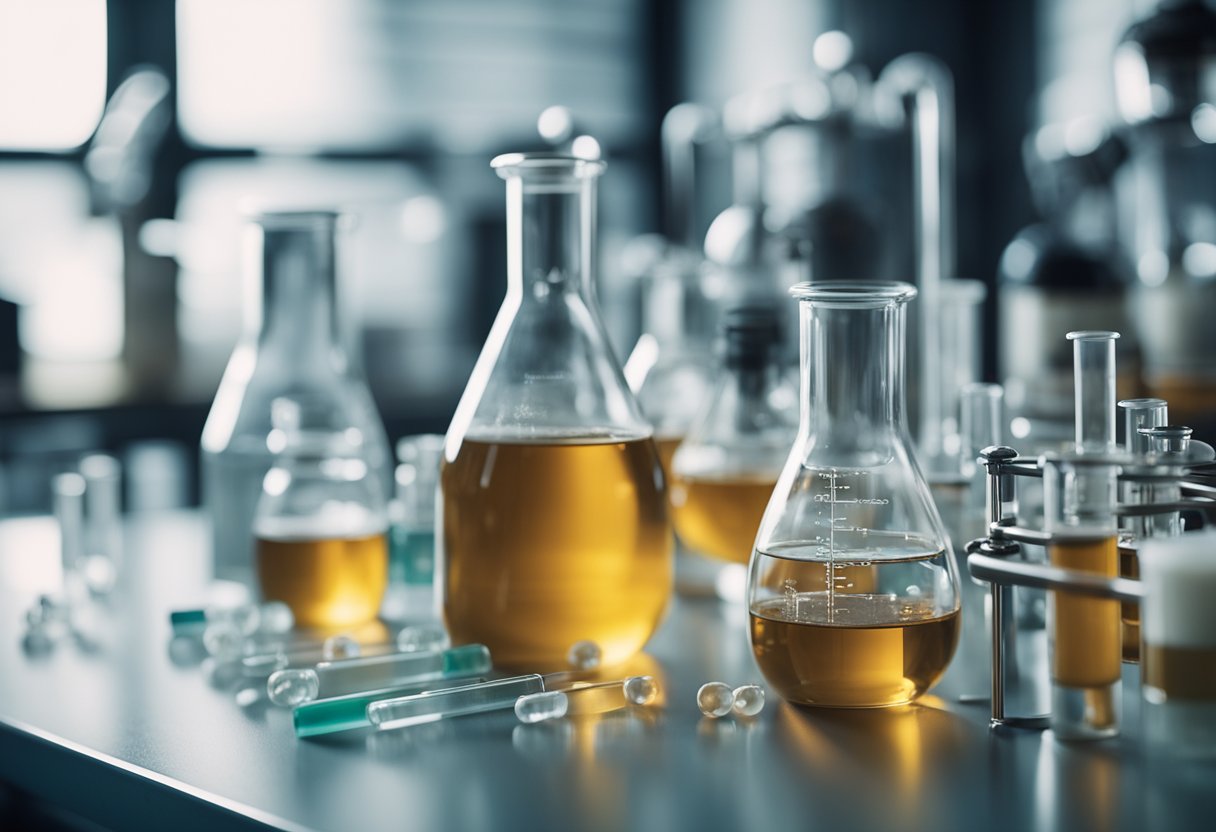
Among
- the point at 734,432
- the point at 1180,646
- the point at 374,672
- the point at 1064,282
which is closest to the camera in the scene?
the point at 1180,646

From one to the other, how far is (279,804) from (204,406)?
2.81 metres

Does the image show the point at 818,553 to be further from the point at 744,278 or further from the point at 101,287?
the point at 101,287

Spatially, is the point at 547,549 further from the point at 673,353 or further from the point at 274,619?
the point at 673,353

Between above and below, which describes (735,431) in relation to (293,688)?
above

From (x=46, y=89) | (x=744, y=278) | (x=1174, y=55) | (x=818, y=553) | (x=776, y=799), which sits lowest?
(x=776, y=799)

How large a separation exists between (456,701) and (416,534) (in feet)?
1.13

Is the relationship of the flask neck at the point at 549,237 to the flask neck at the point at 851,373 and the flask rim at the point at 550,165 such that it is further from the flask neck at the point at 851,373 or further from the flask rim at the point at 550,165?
the flask neck at the point at 851,373

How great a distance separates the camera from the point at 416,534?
112cm

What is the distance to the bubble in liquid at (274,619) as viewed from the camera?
100 cm

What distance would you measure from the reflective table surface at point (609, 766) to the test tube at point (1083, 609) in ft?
0.06

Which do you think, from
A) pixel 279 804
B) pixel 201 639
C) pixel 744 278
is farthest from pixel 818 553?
pixel 744 278

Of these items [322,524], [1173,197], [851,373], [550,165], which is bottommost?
[322,524]

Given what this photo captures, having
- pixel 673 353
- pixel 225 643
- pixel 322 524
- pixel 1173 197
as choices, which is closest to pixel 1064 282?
pixel 1173 197

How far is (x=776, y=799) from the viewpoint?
645 millimetres
